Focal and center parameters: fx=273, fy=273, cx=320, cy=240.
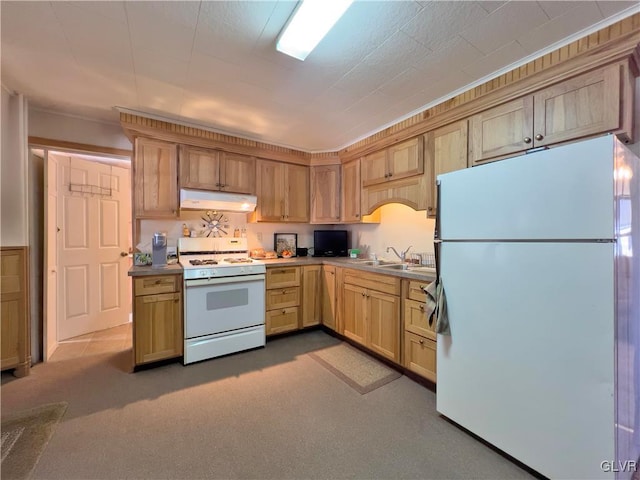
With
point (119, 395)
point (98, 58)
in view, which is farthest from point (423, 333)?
point (98, 58)

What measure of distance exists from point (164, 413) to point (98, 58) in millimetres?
2551

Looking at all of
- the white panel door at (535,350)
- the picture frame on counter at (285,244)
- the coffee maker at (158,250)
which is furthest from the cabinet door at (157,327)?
the white panel door at (535,350)

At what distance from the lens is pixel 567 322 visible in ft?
4.33

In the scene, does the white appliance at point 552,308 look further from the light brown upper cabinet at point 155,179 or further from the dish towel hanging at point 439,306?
the light brown upper cabinet at point 155,179

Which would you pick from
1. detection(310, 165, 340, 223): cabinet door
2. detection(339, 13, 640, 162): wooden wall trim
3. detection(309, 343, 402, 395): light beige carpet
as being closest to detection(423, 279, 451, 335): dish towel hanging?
detection(309, 343, 402, 395): light beige carpet

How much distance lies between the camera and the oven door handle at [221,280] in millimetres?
2676

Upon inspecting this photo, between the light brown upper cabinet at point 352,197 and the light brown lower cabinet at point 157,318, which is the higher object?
the light brown upper cabinet at point 352,197

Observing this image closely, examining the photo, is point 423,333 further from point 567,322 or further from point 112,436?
point 112,436

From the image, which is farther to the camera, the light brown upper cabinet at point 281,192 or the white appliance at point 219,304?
the light brown upper cabinet at point 281,192

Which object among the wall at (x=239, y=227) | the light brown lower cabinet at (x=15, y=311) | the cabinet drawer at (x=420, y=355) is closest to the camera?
the cabinet drawer at (x=420, y=355)

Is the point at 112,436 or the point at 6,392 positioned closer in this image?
the point at 112,436

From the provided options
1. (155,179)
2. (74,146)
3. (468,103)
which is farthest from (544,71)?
(74,146)

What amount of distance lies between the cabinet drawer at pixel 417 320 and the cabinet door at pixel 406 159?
1272 millimetres

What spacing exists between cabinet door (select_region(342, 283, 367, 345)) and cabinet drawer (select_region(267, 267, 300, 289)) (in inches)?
24.4
